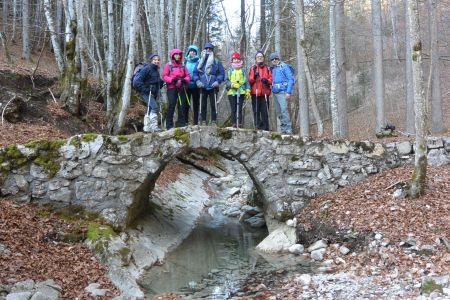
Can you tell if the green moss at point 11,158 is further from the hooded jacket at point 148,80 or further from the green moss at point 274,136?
the green moss at point 274,136

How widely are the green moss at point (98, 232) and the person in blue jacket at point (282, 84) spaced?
445cm

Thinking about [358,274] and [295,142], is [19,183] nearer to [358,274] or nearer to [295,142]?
[295,142]

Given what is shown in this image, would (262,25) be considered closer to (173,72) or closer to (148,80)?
(148,80)

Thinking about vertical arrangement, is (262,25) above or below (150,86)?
above

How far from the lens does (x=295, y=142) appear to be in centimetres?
932

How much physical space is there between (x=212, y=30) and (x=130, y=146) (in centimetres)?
1881

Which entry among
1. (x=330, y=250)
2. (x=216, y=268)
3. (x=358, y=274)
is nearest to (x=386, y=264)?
(x=358, y=274)

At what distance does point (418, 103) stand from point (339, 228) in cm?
261

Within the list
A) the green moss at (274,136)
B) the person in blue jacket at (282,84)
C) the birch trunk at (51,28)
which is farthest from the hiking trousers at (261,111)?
the birch trunk at (51,28)

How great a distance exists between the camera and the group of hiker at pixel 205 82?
378 inches

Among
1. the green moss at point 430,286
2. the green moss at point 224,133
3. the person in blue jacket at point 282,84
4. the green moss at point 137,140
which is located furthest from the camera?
the person in blue jacket at point 282,84

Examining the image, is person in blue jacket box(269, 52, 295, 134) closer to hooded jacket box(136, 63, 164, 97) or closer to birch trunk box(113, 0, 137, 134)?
hooded jacket box(136, 63, 164, 97)

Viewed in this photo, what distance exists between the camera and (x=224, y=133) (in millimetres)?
8969

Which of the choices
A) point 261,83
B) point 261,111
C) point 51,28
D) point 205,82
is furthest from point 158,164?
point 51,28
